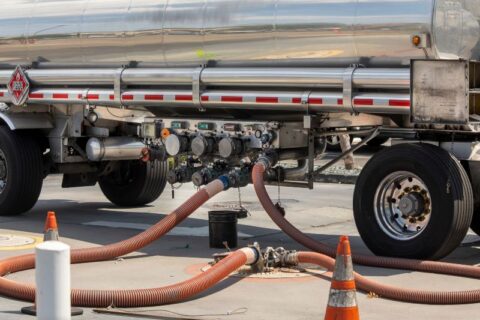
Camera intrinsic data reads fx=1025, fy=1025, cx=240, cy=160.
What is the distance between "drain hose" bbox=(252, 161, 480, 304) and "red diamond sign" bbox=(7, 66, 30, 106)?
150 inches

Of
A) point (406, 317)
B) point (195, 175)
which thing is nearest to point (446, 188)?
point (406, 317)

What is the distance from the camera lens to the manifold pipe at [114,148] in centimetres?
1305

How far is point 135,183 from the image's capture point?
14531mm

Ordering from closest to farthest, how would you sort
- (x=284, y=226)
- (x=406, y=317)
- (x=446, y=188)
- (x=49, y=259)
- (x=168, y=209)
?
(x=49, y=259) → (x=406, y=317) → (x=446, y=188) → (x=284, y=226) → (x=168, y=209)

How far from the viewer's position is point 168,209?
14.5m

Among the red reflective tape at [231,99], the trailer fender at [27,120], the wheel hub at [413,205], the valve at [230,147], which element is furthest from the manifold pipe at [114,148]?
the wheel hub at [413,205]

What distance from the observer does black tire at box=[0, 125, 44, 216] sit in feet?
42.5

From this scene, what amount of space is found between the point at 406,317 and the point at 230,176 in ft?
12.5

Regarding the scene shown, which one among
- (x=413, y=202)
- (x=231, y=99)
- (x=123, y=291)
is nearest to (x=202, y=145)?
(x=231, y=99)

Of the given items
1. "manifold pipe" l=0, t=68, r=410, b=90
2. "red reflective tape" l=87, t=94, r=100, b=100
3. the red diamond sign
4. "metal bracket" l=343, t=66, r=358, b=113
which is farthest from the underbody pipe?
the red diamond sign

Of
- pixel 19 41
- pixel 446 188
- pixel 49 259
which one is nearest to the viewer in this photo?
pixel 49 259

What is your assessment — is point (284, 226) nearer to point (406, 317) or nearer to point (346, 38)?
point (346, 38)

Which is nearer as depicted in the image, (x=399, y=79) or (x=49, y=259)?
(x=49, y=259)

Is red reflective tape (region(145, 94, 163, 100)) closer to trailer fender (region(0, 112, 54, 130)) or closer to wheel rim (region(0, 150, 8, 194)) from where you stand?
trailer fender (region(0, 112, 54, 130))
